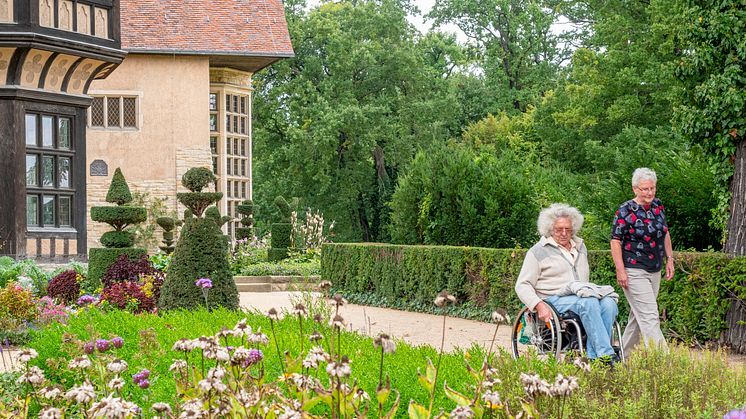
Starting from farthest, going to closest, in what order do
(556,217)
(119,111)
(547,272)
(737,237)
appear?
(119,111), (737,237), (556,217), (547,272)

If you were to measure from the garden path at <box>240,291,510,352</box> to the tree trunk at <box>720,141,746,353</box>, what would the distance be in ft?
7.01

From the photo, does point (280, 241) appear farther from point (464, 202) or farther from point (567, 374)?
point (567, 374)

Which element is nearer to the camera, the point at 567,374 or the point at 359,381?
the point at 567,374

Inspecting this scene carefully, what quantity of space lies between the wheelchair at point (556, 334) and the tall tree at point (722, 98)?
3500mm

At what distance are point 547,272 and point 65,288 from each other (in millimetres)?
8712

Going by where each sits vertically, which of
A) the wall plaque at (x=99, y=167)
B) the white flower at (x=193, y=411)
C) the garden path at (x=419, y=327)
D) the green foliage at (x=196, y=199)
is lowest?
the garden path at (x=419, y=327)

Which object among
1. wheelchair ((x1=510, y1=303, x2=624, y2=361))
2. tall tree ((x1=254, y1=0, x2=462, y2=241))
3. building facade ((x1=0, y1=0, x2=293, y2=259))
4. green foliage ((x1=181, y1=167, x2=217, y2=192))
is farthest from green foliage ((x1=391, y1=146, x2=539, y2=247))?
tall tree ((x1=254, y1=0, x2=462, y2=241))

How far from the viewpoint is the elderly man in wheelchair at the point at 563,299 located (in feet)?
24.5

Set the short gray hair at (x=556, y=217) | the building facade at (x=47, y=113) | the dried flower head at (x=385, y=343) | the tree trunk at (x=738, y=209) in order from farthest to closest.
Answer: the building facade at (x=47, y=113), the tree trunk at (x=738, y=209), the short gray hair at (x=556, y=217), the dried flower head at (x=385, y=343)

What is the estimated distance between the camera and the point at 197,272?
35.7ft

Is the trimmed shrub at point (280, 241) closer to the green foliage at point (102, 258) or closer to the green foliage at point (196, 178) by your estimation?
the green foliage at point (196, 178)

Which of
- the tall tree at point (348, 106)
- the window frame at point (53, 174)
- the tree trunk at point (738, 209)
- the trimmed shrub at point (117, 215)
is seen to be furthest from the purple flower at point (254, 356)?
the tall tree at point (348, 106)

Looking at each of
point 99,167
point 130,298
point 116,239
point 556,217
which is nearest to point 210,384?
point 556,217

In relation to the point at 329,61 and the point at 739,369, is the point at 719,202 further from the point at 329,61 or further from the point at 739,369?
the point at 329,61
